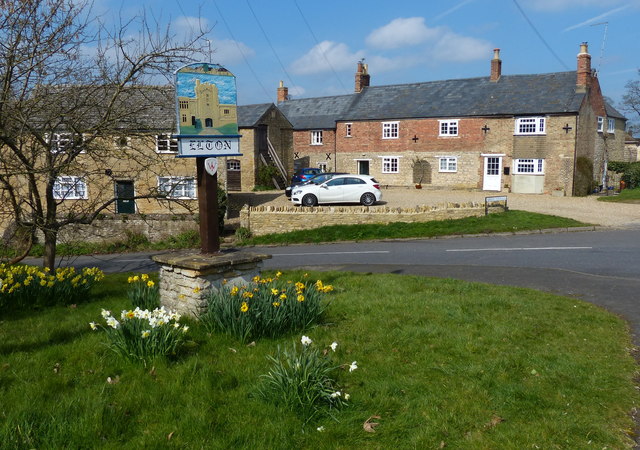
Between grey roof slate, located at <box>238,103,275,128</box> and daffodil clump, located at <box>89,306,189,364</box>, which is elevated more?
grey roof slate, located at <box>238,103,275,128</box>

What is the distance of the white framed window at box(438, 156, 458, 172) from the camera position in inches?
1569

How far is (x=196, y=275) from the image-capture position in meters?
7.55

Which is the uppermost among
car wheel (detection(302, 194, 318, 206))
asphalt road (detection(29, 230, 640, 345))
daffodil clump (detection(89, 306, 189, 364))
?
car wheel (detection(302, 194, 318, 206))

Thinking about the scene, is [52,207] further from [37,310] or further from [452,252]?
[452,252]

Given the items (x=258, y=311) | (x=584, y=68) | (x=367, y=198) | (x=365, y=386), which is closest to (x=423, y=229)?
(x=367, y=198)

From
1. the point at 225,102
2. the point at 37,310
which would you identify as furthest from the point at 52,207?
the point at 225,102

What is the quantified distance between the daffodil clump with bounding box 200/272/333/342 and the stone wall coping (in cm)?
44

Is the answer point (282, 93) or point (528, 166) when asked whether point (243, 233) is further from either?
point (282, 93)

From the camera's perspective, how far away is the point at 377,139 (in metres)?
43.6

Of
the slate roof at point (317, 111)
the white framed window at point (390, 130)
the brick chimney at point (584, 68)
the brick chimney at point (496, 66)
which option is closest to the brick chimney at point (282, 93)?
the slate roof at point (317, 111)

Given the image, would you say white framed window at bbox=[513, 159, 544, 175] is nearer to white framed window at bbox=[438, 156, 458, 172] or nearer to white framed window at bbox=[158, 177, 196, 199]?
white framed window at bbox=[438, 156, 458, 172]

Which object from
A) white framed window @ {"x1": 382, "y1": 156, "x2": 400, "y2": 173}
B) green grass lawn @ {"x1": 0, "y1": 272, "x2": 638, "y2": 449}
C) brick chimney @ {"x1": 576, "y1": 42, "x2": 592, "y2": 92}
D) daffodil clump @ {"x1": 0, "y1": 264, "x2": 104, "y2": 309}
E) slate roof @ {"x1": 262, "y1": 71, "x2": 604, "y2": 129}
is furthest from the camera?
white framed window @ {"x1": 382, "y1": 156, "x2": 400, "y2": 173}

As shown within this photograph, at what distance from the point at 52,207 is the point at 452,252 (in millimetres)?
11578

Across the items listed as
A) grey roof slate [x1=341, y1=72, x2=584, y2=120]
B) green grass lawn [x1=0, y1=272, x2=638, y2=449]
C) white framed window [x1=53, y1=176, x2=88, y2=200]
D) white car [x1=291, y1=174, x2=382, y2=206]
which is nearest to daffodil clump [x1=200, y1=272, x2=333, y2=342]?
green grass lawn [x1=0, y1=272, x2=638, y2=449]
